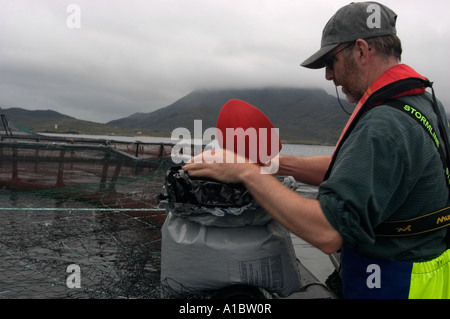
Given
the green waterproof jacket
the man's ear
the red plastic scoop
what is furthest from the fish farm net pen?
the man's ear

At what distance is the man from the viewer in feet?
5.16

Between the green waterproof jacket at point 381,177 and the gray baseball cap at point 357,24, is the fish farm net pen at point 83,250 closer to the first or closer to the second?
the green waterproof jacket at point 381,177

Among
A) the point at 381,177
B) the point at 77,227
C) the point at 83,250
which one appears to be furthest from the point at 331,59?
the point at 77,227

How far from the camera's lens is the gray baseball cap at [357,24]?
1.92 meters

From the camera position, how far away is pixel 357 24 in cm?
193

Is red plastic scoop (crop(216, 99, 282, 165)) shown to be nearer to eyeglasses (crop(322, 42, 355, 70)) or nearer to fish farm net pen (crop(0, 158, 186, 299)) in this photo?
eyeglasses (crop(322, 42, 355, 70))

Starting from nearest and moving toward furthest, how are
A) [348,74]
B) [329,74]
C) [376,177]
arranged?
[376,177] → [348,74] → [329,74]

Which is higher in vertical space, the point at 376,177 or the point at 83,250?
the point at 376,177

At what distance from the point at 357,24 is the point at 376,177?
910 mm

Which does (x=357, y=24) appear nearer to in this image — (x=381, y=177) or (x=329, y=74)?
(x=329, y=74)

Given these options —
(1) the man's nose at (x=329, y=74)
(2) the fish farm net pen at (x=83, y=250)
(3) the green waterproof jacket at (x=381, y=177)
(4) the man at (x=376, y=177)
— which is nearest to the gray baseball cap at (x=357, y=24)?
(4) the man at (x=376, y=177)
